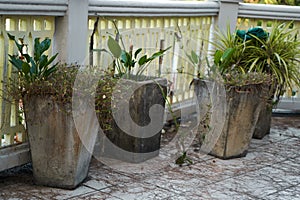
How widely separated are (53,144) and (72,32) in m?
0.86

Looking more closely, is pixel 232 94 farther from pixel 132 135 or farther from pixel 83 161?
pixel 83 161

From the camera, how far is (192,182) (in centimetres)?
421

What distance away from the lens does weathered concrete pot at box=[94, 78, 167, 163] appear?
14.0 feet

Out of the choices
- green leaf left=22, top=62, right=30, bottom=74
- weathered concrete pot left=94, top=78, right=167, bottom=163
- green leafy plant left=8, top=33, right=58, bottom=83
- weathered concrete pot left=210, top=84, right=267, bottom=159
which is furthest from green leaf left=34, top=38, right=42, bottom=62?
weathered concrete pot left=210, top=84, right=267, bottom=159

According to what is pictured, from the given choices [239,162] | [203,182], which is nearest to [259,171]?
[239,162]

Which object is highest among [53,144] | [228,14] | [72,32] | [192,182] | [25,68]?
[228,14]

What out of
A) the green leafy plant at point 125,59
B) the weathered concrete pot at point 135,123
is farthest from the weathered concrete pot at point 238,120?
the green leafy plant at point 125,59

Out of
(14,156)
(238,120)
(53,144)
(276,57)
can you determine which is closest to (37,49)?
(53,144)

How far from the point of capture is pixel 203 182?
4.23 metres

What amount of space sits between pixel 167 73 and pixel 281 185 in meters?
1.44

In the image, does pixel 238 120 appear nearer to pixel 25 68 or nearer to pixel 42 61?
pixel 42 61

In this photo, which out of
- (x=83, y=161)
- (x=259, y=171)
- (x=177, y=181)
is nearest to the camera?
(x=83, y=161)

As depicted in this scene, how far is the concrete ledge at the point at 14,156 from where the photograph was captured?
12.8ft

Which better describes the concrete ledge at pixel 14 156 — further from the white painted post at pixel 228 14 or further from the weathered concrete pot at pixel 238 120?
the white painted post at pixel 228 14
